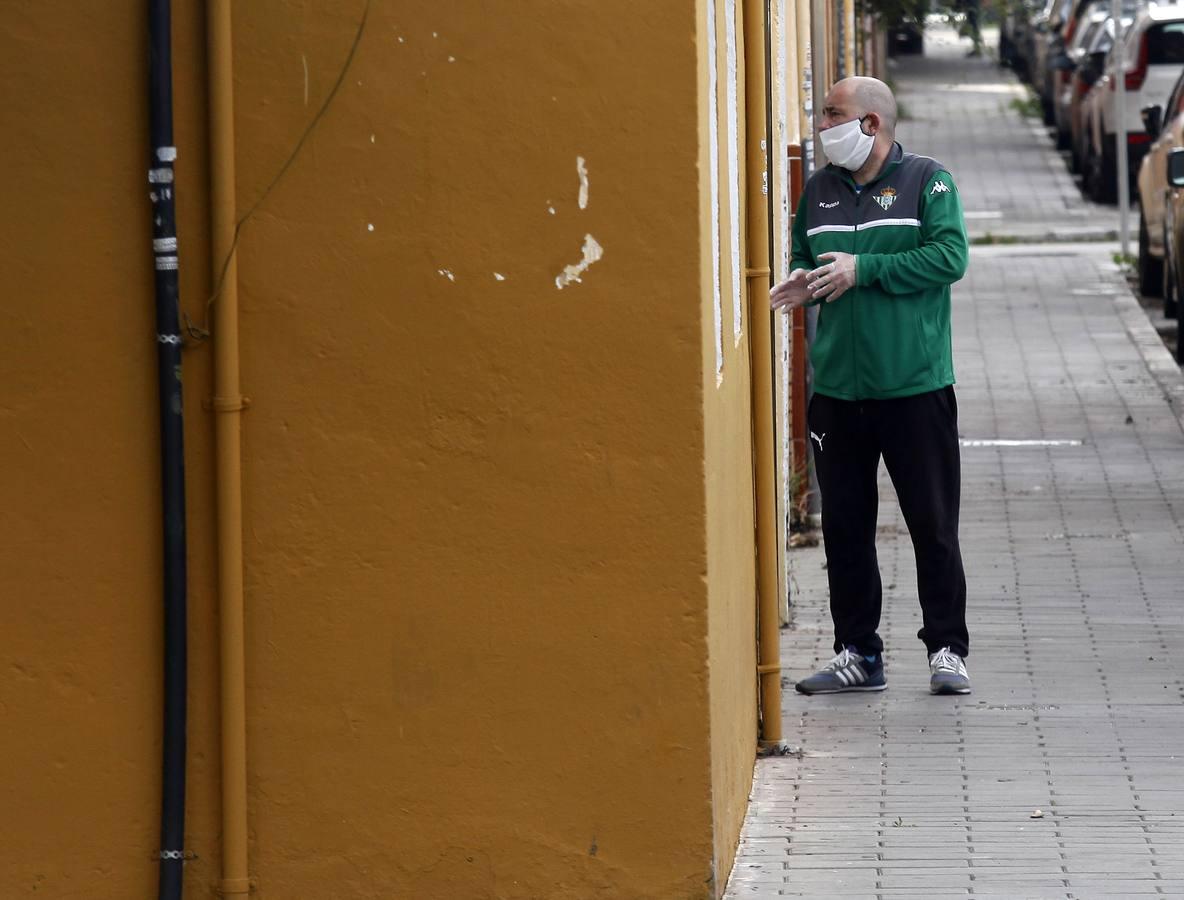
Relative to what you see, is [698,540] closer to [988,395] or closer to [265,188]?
[265,188]

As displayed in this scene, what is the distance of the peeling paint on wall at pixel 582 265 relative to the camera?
473 centimetres

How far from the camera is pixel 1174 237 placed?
598 inches

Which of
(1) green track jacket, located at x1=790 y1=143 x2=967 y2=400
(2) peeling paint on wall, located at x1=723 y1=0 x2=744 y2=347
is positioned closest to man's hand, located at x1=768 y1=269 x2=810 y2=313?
(1) green track jacket, located at x1=790 y1=143 x2=967 y2=400

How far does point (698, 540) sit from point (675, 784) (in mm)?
526

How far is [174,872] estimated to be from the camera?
16.0 ft

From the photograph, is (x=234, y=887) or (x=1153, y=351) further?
(x=1153, y=351)

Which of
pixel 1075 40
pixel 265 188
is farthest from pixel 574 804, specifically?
pixel 1075 40

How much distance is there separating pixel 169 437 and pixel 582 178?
3.33 ft

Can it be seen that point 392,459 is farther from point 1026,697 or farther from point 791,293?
point 1026,697

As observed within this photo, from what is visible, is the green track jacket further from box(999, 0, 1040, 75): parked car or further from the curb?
box(999, 0, 1040, 75): parked car

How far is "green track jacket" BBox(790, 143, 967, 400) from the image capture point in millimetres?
6586

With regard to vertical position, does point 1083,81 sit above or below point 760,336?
above

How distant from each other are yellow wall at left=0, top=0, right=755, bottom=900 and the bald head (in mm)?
2035

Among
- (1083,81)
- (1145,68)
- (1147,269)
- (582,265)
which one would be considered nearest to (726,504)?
(582,265)
